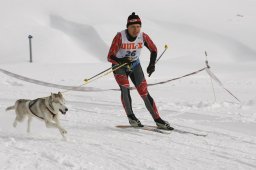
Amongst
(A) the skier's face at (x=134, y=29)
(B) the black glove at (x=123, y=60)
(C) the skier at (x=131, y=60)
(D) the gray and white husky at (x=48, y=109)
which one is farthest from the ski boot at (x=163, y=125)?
(D) the gray and white husky at (x=48, y=109)

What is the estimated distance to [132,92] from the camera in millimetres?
13258

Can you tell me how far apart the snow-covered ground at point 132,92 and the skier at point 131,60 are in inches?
16.2

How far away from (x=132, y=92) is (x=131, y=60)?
5826 millimetres

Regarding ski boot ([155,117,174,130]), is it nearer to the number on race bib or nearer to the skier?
the skier

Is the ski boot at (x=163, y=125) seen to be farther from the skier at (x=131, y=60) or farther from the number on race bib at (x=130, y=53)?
the number on race bib at (x=130, y=53)

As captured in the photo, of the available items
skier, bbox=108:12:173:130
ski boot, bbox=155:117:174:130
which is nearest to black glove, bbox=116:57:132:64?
skier, bbox=108:12:173:130

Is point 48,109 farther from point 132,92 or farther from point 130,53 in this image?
point 132,92

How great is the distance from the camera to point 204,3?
34.6 meters

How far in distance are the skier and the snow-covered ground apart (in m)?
0.41

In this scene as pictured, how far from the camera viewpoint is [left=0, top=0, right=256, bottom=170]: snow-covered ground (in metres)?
5.68

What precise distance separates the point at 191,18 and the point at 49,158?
26.8 metres

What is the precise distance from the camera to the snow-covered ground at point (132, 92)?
5680 mm

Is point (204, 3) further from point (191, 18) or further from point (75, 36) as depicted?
point (75, 36)

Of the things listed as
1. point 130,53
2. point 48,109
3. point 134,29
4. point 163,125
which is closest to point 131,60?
point 130,53
